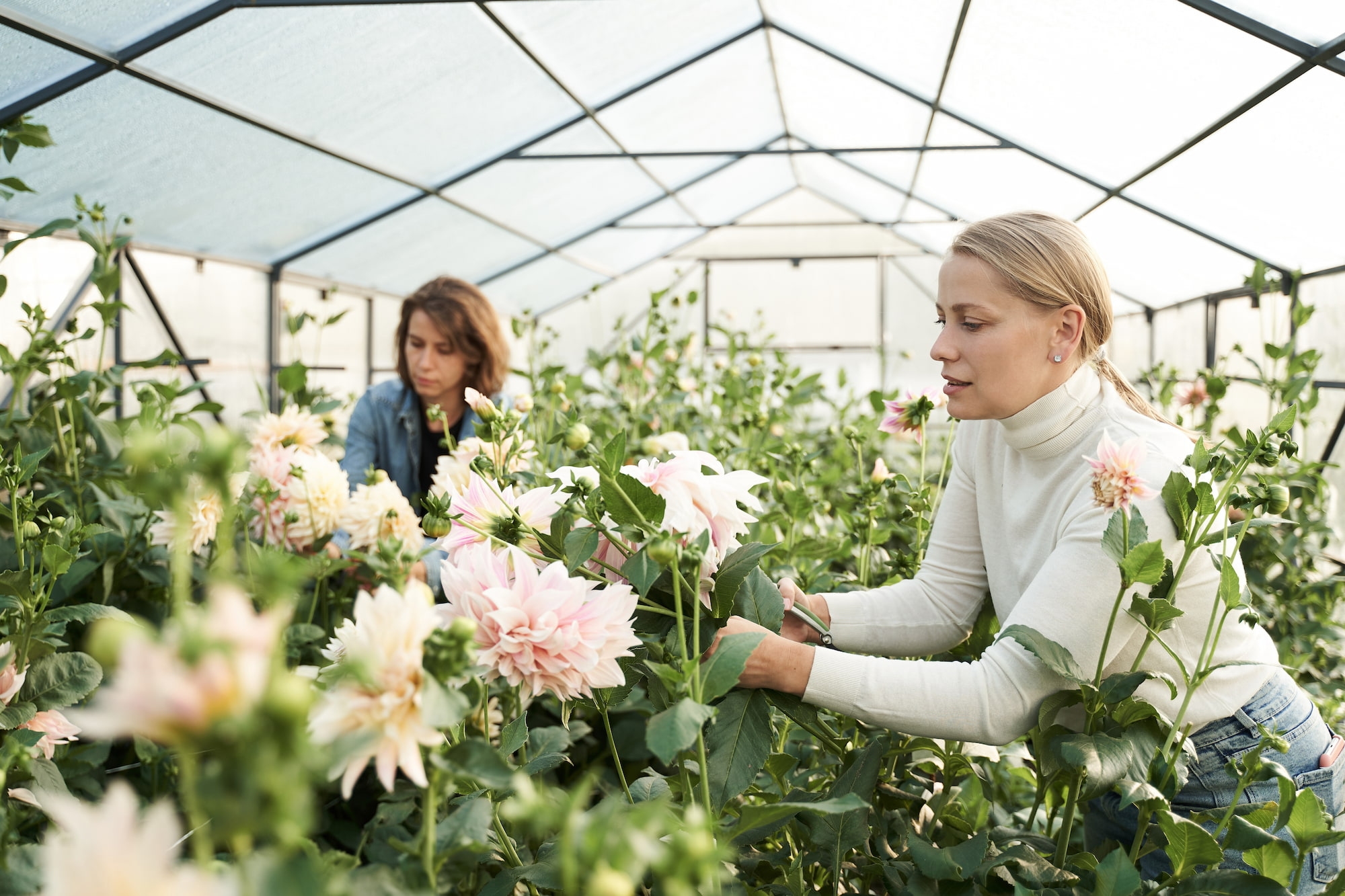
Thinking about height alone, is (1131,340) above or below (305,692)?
above

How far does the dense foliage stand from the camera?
0.80 feet

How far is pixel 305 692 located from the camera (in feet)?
0.71

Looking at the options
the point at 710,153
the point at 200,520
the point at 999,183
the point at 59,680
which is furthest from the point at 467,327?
the point at 999,183

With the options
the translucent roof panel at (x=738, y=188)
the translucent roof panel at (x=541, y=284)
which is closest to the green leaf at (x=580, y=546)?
the translucent roof panel at (x=541, y=284)

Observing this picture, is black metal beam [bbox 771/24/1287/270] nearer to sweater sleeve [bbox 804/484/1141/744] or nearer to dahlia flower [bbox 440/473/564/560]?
sweater sleeve [bbox 804/484/1141/744]

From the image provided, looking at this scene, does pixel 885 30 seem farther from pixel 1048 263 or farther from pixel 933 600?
pixel 933 600

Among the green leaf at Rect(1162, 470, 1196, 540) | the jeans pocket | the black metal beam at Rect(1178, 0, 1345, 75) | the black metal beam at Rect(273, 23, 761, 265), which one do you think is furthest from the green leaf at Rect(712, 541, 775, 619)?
the black metal beam at Rect(273, 23, 761, 265)

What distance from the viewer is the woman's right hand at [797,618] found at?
936 mm

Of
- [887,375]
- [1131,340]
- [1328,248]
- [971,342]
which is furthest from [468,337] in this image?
[887,375]

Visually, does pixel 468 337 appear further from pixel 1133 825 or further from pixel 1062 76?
pixel 1062 76

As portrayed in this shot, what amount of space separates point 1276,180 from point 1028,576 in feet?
6.57

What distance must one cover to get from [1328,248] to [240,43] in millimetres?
2886

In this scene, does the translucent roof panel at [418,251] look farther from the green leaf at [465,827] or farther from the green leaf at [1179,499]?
the green leaf at [465,827]

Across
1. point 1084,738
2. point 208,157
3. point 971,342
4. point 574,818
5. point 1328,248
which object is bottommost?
point 1084,738
